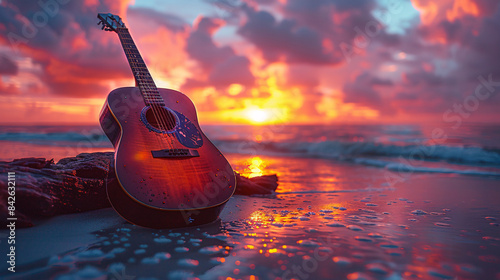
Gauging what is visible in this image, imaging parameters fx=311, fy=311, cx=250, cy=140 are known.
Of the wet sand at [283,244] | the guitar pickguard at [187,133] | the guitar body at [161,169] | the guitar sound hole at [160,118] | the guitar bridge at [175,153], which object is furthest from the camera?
the guitar sound hole at [160,118]

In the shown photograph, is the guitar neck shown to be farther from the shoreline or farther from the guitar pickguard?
the shoreline

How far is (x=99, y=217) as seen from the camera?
2854mm

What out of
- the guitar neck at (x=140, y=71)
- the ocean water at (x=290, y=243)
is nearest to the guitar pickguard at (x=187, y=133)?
the guitar neck at (x=140, y=71)

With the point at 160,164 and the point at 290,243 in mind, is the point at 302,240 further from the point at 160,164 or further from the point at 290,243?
the point at 160,164

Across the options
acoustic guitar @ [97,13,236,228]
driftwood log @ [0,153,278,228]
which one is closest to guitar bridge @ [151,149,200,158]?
acoustic guitar @ [97,13,236,228]

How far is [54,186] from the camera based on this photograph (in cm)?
276

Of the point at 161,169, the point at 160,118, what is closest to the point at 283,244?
the point at 161,169

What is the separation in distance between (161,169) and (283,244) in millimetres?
1080

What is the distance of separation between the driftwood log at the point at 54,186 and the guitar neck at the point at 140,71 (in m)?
0.77

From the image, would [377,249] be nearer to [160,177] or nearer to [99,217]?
[160,177]

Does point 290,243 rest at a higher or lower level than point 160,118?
lower

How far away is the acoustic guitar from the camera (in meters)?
2.23

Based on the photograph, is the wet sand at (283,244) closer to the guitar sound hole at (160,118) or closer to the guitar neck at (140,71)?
the guitar sound hole at (160,118)

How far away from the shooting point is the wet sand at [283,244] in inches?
72.8
